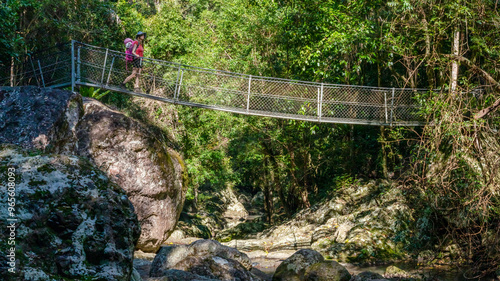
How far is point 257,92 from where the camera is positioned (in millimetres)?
10539

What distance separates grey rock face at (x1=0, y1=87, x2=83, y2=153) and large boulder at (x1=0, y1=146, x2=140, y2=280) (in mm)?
3967

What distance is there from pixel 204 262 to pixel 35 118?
12.2 feet

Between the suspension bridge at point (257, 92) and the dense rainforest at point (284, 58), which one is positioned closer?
the suspension bridge at point (257, 92)

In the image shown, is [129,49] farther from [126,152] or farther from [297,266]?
[297,266]

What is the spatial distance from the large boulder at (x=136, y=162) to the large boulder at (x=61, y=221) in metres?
5.62

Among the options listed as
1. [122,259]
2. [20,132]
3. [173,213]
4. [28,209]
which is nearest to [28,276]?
[28,209]

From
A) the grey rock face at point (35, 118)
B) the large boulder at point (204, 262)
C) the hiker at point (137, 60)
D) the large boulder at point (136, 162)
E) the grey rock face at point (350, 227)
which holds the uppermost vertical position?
the hiker at point (137, 60)

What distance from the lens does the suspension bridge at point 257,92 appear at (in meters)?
9.95

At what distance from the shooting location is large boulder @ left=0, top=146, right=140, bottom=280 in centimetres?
225

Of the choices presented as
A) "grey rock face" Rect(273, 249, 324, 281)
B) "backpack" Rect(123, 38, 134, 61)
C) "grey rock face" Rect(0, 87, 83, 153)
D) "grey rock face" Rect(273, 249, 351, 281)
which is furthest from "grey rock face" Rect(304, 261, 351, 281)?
"backpack" Rect(123, 38, 134, 61)

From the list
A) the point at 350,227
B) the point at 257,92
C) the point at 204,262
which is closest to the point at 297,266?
the point at 204,262

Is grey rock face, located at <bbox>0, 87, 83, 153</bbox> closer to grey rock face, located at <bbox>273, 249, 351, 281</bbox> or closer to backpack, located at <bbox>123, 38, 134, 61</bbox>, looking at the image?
backpack, located at <bbox>123, 38, 134, 61</bbox>

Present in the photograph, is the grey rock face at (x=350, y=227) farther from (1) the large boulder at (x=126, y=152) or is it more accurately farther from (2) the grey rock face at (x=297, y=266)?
(1) the large boulder at (x=126, y=152)

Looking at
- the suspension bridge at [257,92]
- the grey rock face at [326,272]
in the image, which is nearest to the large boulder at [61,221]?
the grey rock face at [326,272]
